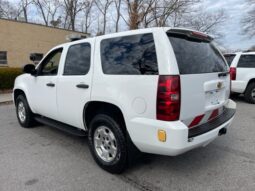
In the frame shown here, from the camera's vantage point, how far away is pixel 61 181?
3186 mm

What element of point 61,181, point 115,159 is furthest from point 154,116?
point 61,181

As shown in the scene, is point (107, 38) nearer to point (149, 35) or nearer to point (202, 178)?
point (149, 35)

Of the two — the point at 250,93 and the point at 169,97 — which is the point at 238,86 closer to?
the point at 250,93

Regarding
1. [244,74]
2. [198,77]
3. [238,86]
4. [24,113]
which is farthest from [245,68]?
[24,113]

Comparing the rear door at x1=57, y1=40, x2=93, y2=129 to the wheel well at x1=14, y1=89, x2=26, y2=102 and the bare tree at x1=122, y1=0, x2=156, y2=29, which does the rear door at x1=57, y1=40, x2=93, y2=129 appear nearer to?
the wheel well at x1=14, y1=89, x2=26, y2=102

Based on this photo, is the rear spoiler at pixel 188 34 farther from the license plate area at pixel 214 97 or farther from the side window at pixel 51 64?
the side window at pixel 51 64

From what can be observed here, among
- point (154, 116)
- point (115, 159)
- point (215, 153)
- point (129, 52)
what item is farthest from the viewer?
point (215, 153)

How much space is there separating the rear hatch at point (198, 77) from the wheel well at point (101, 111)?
0.91 meters

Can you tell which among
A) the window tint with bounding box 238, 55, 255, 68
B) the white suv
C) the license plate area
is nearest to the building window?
the white suv

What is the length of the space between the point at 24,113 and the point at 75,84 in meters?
2.54

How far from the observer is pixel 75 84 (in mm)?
3791

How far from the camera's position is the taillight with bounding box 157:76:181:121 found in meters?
2.65

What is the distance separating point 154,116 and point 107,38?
55.7 inches

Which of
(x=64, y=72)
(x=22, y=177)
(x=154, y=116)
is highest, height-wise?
(x=64, y=72)
